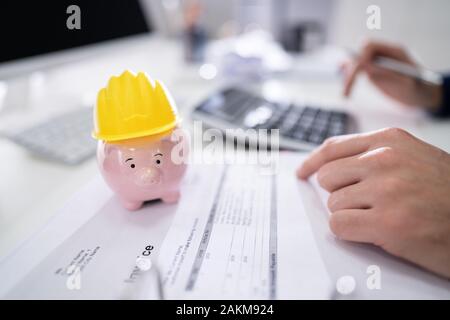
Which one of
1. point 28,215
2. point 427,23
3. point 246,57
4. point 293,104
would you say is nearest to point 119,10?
point 246,57

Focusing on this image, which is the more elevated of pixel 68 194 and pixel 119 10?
pixel 119 10

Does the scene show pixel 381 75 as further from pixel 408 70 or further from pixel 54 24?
pixel 54 24

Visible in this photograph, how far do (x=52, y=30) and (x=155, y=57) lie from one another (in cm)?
61

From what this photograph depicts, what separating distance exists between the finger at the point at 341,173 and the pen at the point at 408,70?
1.54ft

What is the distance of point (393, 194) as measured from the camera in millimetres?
344

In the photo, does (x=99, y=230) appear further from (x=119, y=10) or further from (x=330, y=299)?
(x=119, y=10)

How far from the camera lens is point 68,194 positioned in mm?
465

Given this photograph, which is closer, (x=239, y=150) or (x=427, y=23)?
(x=239, y=150)

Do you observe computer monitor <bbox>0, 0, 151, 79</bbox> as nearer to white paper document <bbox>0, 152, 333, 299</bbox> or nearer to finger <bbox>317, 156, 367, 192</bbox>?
white paper document <bbox>0, 152, 333, 299</bbox>

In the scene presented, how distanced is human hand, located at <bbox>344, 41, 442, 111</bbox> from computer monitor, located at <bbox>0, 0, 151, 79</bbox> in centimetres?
58

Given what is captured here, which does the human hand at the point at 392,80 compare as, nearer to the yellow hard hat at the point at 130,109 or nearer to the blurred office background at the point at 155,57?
the blurred office background at the point at 155,57

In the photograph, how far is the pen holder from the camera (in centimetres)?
36

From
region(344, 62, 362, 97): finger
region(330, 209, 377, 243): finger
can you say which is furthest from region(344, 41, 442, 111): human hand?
region(330, 209, 377, 243): finger
